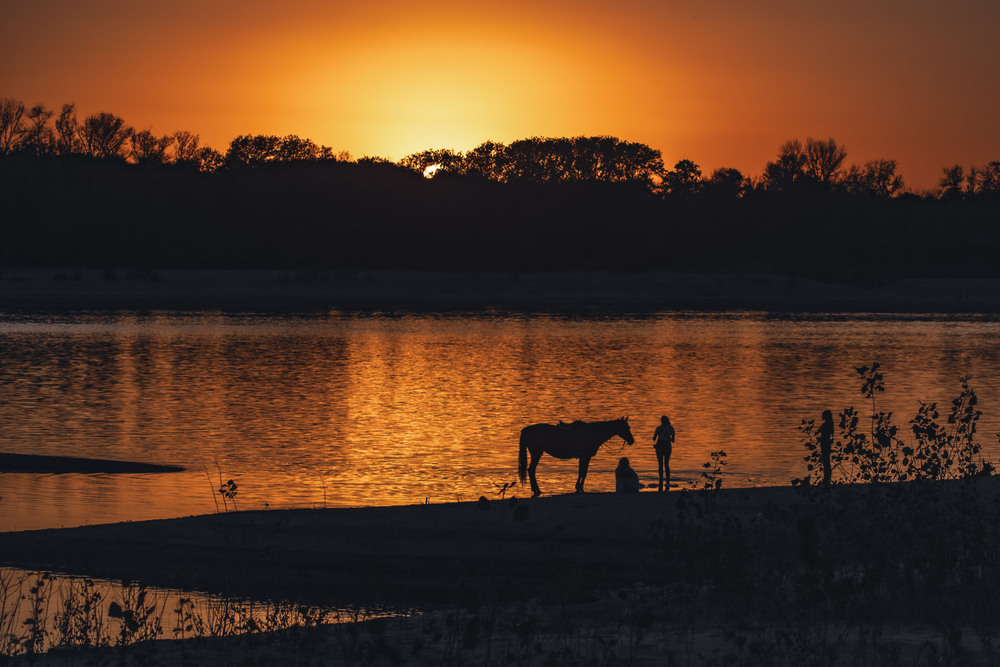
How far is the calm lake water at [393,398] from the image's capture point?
749 inches

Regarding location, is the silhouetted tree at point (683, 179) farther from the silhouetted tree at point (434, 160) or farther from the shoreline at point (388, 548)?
the shoreline at point (388, 548)

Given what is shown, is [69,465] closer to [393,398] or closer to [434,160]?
[393,398]

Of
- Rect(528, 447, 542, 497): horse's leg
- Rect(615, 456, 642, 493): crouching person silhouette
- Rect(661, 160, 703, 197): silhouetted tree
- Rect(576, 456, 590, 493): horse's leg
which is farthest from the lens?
Rect(661, 160, 703, 197): silhouetted tree

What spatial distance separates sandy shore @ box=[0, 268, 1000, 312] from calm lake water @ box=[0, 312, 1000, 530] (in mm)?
18288

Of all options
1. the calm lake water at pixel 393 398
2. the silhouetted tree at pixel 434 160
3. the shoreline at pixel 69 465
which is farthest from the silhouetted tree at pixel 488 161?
the shoreline at pixel 69 465

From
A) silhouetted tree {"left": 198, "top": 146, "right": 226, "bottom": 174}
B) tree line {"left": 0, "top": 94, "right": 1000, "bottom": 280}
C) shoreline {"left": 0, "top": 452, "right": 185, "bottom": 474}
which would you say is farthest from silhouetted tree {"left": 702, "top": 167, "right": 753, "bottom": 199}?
shoreline {"left": 0, "top": 452, "right": 185, "bottom": 474}

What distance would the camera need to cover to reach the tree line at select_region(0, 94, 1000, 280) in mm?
100500

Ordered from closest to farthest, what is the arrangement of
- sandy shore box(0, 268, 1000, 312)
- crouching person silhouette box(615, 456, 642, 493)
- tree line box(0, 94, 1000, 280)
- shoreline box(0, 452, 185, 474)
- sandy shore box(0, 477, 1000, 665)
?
sandy shore box(0, 477, 1000, 665), crouching person silhouette box(615, 456, 642, 493), shoreline box(0, 452, 185, 474), sandy shore box(0, 268, 1000, 312), tree line box(0, 94, 1000, 280)

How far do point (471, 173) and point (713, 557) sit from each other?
5253 inches

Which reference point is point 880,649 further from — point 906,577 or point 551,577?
point 551,577

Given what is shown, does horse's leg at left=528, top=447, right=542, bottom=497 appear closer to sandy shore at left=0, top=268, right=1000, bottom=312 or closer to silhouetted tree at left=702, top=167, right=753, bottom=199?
sandy shore at left=0, top=268, right=1000, bottom=312

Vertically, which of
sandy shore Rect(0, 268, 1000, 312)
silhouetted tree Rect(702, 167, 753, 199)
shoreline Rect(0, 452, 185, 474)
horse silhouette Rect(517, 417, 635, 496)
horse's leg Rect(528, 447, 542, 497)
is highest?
silhouetted tree Rect(702, 167, 753, 199)

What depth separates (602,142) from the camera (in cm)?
14475

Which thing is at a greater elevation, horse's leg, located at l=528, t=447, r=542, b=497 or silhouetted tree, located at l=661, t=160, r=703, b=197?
silhouetted tree, located at l=661, t=160, r=703, b=197
